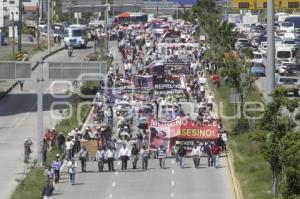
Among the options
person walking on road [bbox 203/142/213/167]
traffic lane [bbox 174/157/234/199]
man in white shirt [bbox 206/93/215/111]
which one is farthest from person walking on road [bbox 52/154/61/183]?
man in white shirt [bbox 206/93/215/111]

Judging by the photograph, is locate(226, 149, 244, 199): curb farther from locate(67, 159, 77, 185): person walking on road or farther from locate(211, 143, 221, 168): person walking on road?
locate(67, 159, 77, 185): person walking on road

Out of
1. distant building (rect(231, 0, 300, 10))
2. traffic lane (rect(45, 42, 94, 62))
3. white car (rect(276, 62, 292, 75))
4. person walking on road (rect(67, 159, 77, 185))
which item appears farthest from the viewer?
distant building (rect(231, 0, 300, 10))

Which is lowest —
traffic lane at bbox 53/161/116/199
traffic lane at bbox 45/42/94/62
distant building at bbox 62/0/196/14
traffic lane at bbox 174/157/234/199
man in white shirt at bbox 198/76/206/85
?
traffic lane at bbox 53/161/116/199

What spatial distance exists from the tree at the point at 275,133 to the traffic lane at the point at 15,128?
9632mm

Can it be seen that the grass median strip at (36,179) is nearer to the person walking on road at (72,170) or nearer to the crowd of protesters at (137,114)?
the crowd of protesters at (137,114)

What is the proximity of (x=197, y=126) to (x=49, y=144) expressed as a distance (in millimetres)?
7423

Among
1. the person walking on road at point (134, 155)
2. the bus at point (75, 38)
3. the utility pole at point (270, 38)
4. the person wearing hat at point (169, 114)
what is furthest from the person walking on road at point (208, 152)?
the bus at point (75, 38)

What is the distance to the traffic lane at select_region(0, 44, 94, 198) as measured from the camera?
4431cm

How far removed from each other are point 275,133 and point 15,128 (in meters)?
27.3

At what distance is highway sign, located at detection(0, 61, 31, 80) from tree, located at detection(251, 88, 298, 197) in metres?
16.0

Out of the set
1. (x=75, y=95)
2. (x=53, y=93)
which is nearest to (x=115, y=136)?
(x=75, y=95)

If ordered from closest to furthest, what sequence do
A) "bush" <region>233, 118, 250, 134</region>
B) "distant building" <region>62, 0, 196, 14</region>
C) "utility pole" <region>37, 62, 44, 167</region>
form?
"utility pole" <region>37, 62, 44, 167</region>
"bush" <region>233, 118, 250, 134</region>
"distant building" <region>62, 0, 196, 14</region>

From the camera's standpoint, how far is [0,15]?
138625 mm

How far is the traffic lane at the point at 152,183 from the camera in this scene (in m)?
38.9
